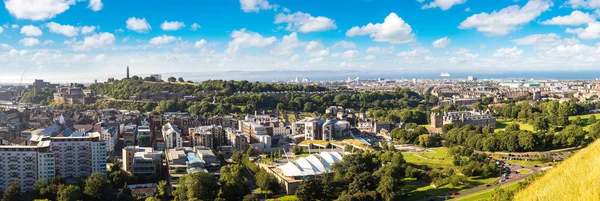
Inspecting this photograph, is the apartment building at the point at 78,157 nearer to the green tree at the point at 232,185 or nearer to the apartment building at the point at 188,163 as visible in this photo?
the apartment building at the point at 188,163

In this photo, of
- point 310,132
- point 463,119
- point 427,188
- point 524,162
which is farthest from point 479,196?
point 463,119

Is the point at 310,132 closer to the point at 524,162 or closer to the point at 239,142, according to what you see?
the point at 239,142

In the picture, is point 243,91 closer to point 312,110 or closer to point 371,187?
point 312,110

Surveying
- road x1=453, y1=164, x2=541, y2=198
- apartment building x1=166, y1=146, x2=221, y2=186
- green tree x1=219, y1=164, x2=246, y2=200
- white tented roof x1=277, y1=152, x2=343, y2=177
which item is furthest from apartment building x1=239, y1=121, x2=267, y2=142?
road x1=453, y1=164, x2=541, y2=198

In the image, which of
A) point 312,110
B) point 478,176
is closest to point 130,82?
point 312,110

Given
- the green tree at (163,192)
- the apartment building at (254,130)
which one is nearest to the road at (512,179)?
the green tree at (163,192)

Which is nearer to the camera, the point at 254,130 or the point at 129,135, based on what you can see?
the point at 129,135

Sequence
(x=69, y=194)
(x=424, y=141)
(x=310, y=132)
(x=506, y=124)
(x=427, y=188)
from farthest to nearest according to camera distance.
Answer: (x=506, y=124)
(x=310, y=132)
(x=424, y=141)
(x=427, y=188)
(x=69, y=194)
